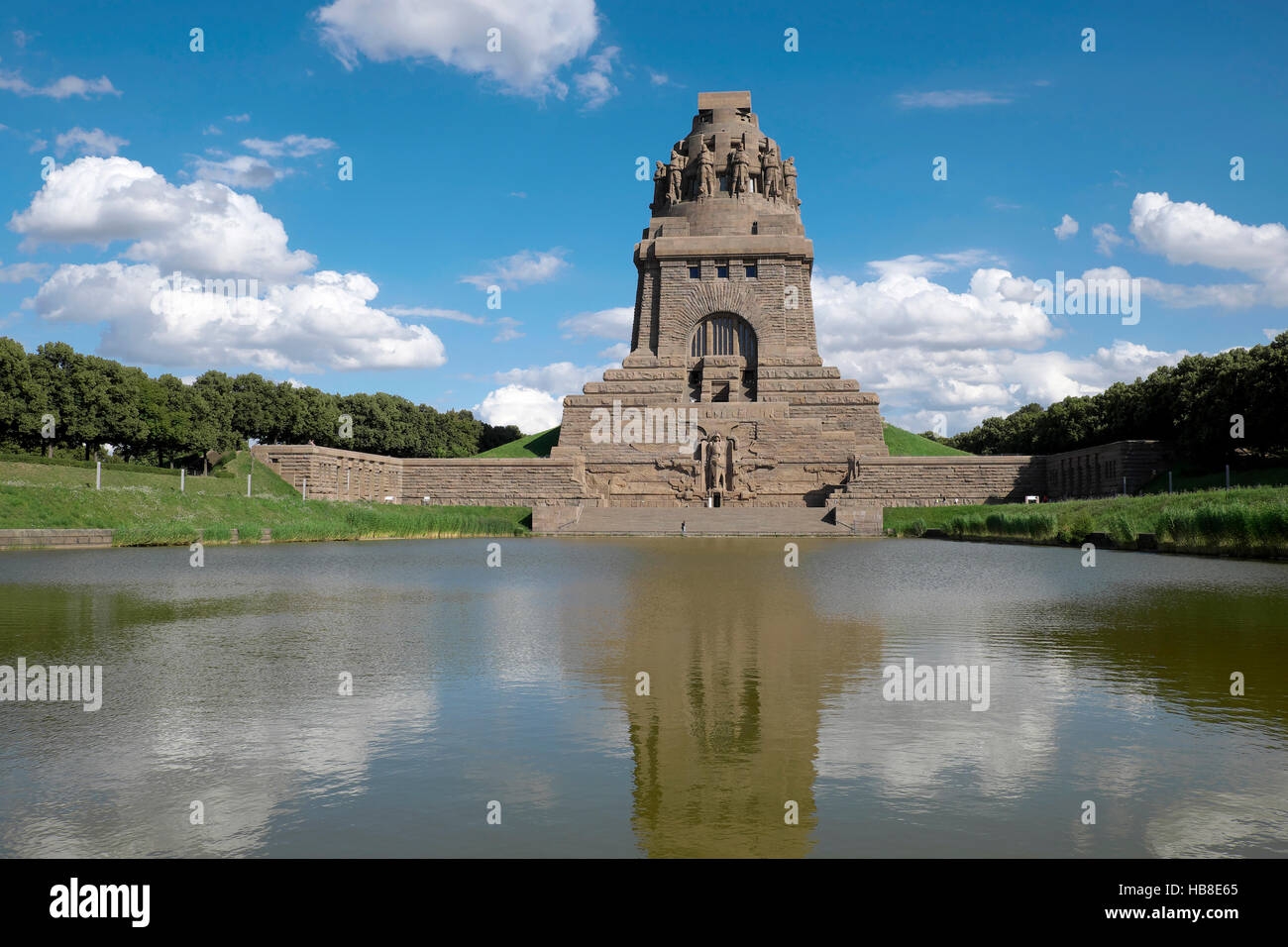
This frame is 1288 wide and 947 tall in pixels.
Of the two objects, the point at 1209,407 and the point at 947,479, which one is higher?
the point at 1209,407

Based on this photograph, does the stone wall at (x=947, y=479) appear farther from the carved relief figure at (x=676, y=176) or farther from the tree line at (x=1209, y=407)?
the carved relief figure at (x=676, y=176)

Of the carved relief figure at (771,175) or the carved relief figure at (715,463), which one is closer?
the carved relief figure at (715,463)

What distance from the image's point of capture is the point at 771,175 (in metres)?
65.5

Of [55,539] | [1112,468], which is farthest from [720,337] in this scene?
[55,539]

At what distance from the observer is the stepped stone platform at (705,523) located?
41.8m

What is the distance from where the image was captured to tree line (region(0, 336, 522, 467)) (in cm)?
4822

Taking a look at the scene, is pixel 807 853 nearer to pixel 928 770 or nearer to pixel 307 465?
pixel 928 770

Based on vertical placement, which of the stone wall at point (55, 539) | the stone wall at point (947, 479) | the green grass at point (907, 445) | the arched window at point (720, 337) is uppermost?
the arched window at point (720, 337)

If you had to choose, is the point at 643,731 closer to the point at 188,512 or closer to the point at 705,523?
the point at 188,512

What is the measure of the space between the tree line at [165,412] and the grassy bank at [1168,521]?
145 ft

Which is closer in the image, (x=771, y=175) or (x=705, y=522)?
(x=705, y=522)

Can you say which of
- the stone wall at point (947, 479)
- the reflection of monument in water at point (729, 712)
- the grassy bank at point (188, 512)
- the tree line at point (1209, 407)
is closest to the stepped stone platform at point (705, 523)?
the grassy bank at point (188, 512)

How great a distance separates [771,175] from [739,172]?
2255mm

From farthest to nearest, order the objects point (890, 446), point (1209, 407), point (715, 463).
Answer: point (890, 446)
point (715, 463)
point (1209, 407)
